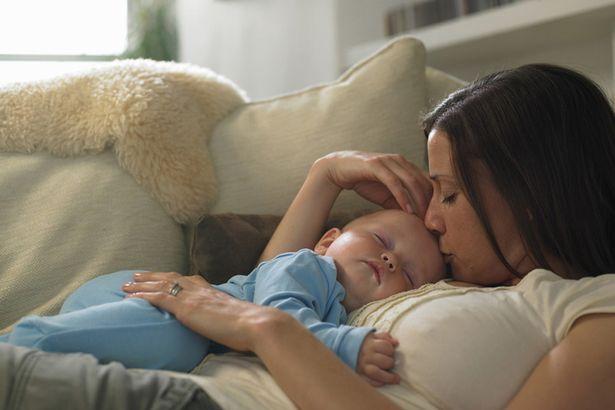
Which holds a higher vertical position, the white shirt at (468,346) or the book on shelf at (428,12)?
the book on shelf at (428,12)

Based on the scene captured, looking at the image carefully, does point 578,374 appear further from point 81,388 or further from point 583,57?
point 583,57

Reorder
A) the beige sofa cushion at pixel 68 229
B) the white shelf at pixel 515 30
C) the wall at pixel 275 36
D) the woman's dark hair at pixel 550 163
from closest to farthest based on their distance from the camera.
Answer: the woman's dark hair at pixel 550 163 < the beige sofa cushion at pixel 68 229 < the white shelf at pixel 515 30 < the wall at pixel 275 36

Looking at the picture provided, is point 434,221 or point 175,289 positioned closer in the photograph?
point 175,289

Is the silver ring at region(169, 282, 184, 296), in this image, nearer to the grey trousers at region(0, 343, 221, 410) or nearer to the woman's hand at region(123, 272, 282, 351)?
the woman's hand at region(123, 272, 282, 351)

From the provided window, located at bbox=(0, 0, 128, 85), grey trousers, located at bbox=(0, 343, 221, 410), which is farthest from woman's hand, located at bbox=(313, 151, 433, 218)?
window, located at bbox=(0, 0, 128, 85)

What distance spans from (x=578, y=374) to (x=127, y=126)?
1.12 m

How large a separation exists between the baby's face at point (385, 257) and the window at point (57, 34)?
2.79 meters

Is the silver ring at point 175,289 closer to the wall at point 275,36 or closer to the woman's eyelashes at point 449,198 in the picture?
the woman's eyelashes at point 449,198

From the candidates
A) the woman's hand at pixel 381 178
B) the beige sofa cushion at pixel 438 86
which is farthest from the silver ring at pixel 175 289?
the beige sofa cushion at pixel 438 86

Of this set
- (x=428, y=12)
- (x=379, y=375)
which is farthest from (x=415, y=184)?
(x=428, y=12)

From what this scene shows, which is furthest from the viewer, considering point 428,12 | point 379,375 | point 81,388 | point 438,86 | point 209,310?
point 428,12

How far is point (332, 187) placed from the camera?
1607mm

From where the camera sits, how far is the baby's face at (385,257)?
132cm

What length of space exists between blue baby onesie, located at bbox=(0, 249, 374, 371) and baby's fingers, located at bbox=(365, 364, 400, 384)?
3 centimetres
